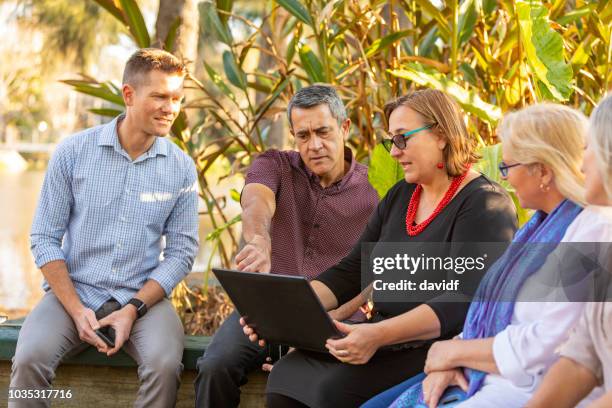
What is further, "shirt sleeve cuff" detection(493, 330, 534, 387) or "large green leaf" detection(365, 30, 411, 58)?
"large green leaf" detection(365, 30, 411, 58)

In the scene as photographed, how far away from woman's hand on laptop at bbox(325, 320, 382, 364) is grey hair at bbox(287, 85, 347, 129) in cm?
110

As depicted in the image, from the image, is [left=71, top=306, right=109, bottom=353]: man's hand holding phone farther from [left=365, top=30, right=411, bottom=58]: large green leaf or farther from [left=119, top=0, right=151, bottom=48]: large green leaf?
[left=365, top=30, right=411, bottom=58]: large green leaf

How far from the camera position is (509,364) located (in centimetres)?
226

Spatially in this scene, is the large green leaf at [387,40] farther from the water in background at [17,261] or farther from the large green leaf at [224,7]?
the water in background at [17,261]

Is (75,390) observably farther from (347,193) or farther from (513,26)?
(513,26)

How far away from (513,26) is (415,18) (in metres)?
0.67

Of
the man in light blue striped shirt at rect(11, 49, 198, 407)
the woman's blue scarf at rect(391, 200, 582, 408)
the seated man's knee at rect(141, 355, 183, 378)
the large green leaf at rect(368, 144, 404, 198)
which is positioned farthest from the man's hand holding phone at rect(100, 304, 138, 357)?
the woman's blue scarf at rect(391, 200, 582, 408)

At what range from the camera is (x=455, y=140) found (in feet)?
9.62

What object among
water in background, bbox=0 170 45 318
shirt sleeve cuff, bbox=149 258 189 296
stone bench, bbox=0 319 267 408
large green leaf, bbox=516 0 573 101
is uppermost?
large green leaf, bbox=516 0 573 101

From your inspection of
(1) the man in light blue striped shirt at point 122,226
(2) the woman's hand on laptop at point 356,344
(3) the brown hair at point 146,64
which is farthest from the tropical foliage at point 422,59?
(2) the woman's hand on laptop at point 356,344

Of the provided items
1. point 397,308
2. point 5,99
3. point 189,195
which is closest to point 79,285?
point 189,195

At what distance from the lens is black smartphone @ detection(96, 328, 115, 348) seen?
341 centimetres

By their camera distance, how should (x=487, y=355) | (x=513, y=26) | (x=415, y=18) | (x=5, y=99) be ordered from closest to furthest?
(x=487, y=355)
(x=513, y=26)
(x=415, y=18)
(x=5, y=99)

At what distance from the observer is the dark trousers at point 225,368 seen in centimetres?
324
